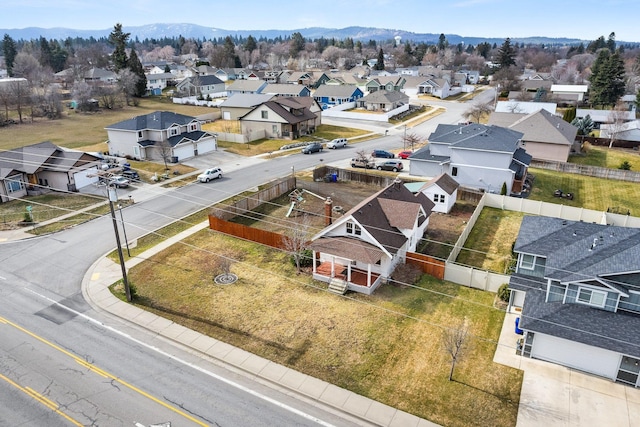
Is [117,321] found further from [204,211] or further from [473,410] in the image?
[473,410]

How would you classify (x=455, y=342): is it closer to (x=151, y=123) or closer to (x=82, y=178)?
(x=82, y=178)

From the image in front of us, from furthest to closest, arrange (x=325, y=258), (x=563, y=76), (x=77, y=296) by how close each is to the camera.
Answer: (x=563, y=76)
(x=325, y=258)
(x=77, y=296)

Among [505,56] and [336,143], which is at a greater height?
[505,56]

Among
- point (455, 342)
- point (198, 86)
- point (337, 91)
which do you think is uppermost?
point (198, 86)

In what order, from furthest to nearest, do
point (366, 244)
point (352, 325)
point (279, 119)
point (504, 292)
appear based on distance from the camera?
1. point (279, 119)
2. point (366, 244)
3. point (504, 292)
4. point (352, 325)

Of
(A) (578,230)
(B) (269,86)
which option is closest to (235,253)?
(A) (578,230)

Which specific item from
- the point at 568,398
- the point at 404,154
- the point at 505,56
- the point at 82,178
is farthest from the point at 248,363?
the point at 505,56

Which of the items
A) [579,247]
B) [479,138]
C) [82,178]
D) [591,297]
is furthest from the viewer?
[82,178]

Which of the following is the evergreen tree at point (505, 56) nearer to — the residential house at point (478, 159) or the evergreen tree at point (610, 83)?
the evergreen tree at point (610, 83)
